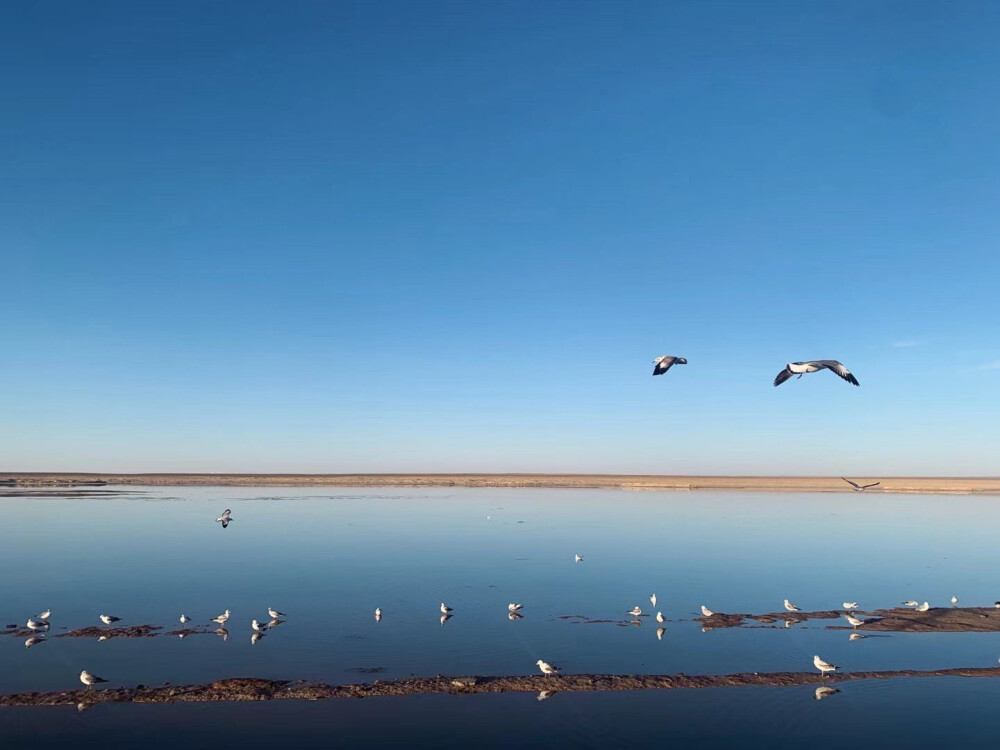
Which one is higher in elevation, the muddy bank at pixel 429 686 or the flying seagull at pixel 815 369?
the flying seagull at pixel 815 369

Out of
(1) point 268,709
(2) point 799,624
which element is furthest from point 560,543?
(1) point 268,709

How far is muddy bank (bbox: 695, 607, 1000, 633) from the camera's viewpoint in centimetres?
2470

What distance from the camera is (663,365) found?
22969mm

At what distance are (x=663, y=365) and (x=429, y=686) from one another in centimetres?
1219

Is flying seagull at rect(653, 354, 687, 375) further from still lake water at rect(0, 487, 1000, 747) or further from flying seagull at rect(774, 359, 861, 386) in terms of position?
still lake water at rect(0, 487, 1000, 747)

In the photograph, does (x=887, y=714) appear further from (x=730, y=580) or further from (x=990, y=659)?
(x=730, y=580)

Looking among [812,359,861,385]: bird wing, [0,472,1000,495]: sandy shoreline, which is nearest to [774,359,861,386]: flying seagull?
[812,359,861,385]: bird wing

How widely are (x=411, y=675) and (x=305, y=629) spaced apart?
6.09m

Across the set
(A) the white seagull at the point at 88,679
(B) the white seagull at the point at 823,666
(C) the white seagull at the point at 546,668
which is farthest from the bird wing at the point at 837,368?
(A) the white seagull at the point at 88,679

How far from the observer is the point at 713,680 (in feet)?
61.6

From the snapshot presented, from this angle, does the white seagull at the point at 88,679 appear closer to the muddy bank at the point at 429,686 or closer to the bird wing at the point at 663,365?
the muddy bank at the point at 429,686

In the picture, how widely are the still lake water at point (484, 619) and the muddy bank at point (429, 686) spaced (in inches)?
17.7

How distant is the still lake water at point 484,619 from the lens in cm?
1588

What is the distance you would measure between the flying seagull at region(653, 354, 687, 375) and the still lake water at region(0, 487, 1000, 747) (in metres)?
8.87
